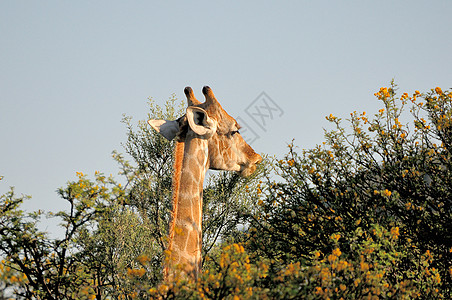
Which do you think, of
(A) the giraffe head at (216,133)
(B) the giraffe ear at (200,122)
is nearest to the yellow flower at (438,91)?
(A) the giraffe head at (216,133)

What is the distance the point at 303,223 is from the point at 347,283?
3596 millimetres

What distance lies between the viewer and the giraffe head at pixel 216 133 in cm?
921

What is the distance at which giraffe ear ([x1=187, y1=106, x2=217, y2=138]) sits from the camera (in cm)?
873

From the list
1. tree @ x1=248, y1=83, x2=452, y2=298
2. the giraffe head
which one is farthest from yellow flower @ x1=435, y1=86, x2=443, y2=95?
the giraffe head

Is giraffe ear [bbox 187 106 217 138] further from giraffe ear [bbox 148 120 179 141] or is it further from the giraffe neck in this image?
giraffe ear [bbox 148 120 179 141]

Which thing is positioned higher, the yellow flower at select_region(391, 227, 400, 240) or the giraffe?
the giraffe

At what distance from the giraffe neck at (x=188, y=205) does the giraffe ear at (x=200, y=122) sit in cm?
26

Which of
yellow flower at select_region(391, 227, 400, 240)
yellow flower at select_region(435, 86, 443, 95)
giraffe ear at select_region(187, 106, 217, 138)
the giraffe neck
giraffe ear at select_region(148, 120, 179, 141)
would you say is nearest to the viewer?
yellow flower at select_region(391, 227, 400, 240)

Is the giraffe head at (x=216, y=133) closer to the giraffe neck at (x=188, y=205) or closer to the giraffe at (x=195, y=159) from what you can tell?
the giraffe at (x=195, y=159)

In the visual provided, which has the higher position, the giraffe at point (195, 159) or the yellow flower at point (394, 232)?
the giraffe at point (195, 159)

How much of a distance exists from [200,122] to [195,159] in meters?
0.70

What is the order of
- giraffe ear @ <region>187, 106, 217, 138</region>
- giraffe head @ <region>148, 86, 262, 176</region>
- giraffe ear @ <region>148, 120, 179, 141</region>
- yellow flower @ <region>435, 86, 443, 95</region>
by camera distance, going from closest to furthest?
giraffe ear @ <region>187, 106, 217, 138</region>, giraffe head @ <region>148, 86, 262, 176</region>, giraffe ear @ <region>148, 120, 179, 141</region>, yellow flower @ <region>435, 86, 443, 95</region>

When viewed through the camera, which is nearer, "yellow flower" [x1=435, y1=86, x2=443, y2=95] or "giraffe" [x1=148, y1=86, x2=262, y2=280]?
"giraffe" [x1=148, y1=86, x2=262, y2=280]

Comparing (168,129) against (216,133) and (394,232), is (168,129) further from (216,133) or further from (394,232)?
(394,232)
